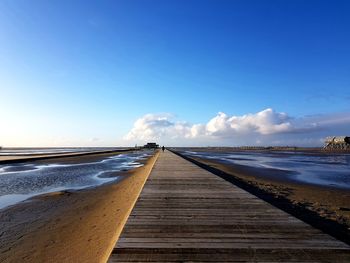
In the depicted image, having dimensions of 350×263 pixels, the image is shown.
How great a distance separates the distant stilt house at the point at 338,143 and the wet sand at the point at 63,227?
112794 mm

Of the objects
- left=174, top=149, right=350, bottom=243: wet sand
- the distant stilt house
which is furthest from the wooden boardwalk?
the distant stilt house

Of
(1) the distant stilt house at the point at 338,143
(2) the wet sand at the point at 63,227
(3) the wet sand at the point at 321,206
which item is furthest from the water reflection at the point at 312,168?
(1) the distant stilt house at the point at 338,143

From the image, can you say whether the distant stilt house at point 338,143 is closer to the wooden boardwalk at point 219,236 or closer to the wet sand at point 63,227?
the wet sand at point 63,227

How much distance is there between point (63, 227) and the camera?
883 centimetres

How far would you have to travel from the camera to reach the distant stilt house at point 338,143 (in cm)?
10806

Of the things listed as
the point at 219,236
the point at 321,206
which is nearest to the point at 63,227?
the point at 219,236

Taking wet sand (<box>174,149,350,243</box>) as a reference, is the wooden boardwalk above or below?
above

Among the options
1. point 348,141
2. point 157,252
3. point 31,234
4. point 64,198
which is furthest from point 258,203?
point 348,141

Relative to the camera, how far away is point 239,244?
15.9ft

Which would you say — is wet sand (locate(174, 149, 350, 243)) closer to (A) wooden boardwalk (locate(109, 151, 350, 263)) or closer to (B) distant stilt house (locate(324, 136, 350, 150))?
(A) wooden boardwalk (locate(109, 151, 350, 263))

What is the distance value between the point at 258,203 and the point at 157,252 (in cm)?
408

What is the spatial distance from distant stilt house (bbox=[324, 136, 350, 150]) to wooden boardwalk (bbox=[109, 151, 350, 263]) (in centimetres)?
11483

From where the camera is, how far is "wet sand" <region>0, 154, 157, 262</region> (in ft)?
22.2

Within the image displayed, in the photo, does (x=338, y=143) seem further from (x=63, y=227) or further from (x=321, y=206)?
(x=63, y=227)
